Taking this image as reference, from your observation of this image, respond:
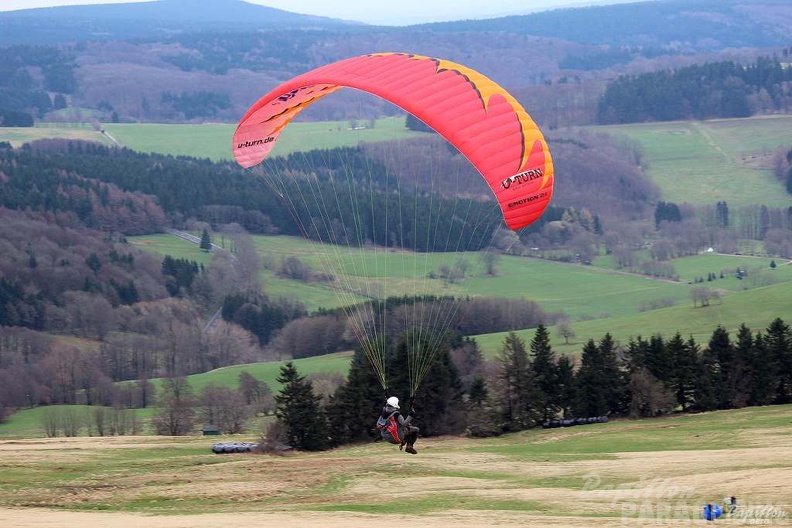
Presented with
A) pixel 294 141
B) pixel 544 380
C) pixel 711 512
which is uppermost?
pixel 294 141

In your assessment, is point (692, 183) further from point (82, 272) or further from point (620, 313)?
point (82, 272)

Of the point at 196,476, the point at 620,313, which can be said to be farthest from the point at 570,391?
the point at 620,313

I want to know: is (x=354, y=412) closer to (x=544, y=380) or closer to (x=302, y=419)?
(x=302, y=419)

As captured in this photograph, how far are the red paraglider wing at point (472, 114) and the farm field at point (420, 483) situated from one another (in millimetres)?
7308

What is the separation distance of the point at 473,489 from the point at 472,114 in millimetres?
10352

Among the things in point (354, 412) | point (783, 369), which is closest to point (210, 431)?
point (354, 412)

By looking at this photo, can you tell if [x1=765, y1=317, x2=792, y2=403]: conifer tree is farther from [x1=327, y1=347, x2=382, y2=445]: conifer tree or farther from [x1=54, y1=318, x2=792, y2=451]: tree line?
[x1=327, y1=347, x2=382, y2=445]: conifer tree

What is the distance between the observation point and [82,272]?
4631 inches

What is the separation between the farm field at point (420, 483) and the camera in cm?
2800

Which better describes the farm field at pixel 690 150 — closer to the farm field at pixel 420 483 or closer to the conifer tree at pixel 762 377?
the conifer tree at pixel 762 377

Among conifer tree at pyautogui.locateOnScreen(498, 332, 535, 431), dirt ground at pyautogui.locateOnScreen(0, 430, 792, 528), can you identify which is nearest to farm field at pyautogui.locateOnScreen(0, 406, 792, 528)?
dirt ground at pyautogui.locateOnScreen(0, 430, 792, 528)

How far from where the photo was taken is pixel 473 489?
3266 centimetres

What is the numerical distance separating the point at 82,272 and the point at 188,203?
26.3m

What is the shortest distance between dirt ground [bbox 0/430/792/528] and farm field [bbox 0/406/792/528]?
0.15ft
